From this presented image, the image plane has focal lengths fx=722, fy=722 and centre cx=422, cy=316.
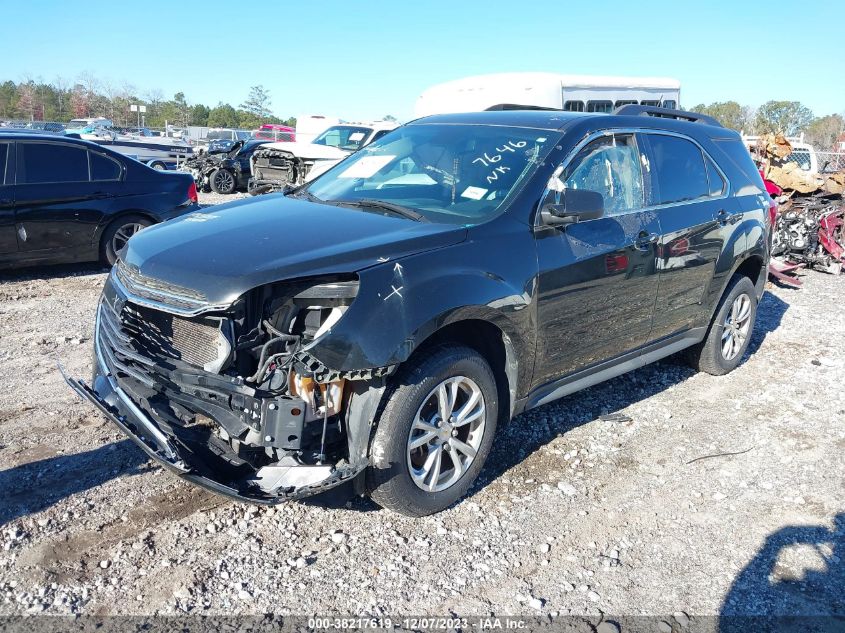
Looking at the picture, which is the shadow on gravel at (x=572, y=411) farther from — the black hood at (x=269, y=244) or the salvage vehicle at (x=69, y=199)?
the salvage vehicle at (x=69, y=199)

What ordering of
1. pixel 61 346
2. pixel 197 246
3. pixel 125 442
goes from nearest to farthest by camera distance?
pixel 197 246 < pixel 125 442 < pixel 61 346

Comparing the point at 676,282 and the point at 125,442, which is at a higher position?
the point at 676,282

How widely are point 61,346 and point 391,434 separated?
3.82 meters

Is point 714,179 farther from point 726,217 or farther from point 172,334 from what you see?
point 172,334

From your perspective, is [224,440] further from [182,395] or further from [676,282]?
[676,282]

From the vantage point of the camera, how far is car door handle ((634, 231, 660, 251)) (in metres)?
4.43

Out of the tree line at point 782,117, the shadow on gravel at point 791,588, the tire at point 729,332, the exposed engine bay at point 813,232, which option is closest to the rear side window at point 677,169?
the tire at point 729,332

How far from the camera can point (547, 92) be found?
47.8 ft

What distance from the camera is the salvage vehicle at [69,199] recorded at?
771 centimetres

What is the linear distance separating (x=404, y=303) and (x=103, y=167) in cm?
660

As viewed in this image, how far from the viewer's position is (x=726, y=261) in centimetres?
539

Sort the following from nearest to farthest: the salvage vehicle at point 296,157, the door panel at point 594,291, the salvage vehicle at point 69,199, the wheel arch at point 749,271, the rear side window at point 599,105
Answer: the door panel at point 594,291, the wheel arch at point 749,271, the salvage vehicle at point 69,199, the rear side window at point 599,105, the salvage vehicle at point 296,157

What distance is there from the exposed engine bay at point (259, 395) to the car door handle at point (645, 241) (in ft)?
6.91

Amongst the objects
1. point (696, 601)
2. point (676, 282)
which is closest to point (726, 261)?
point (676, 282)
